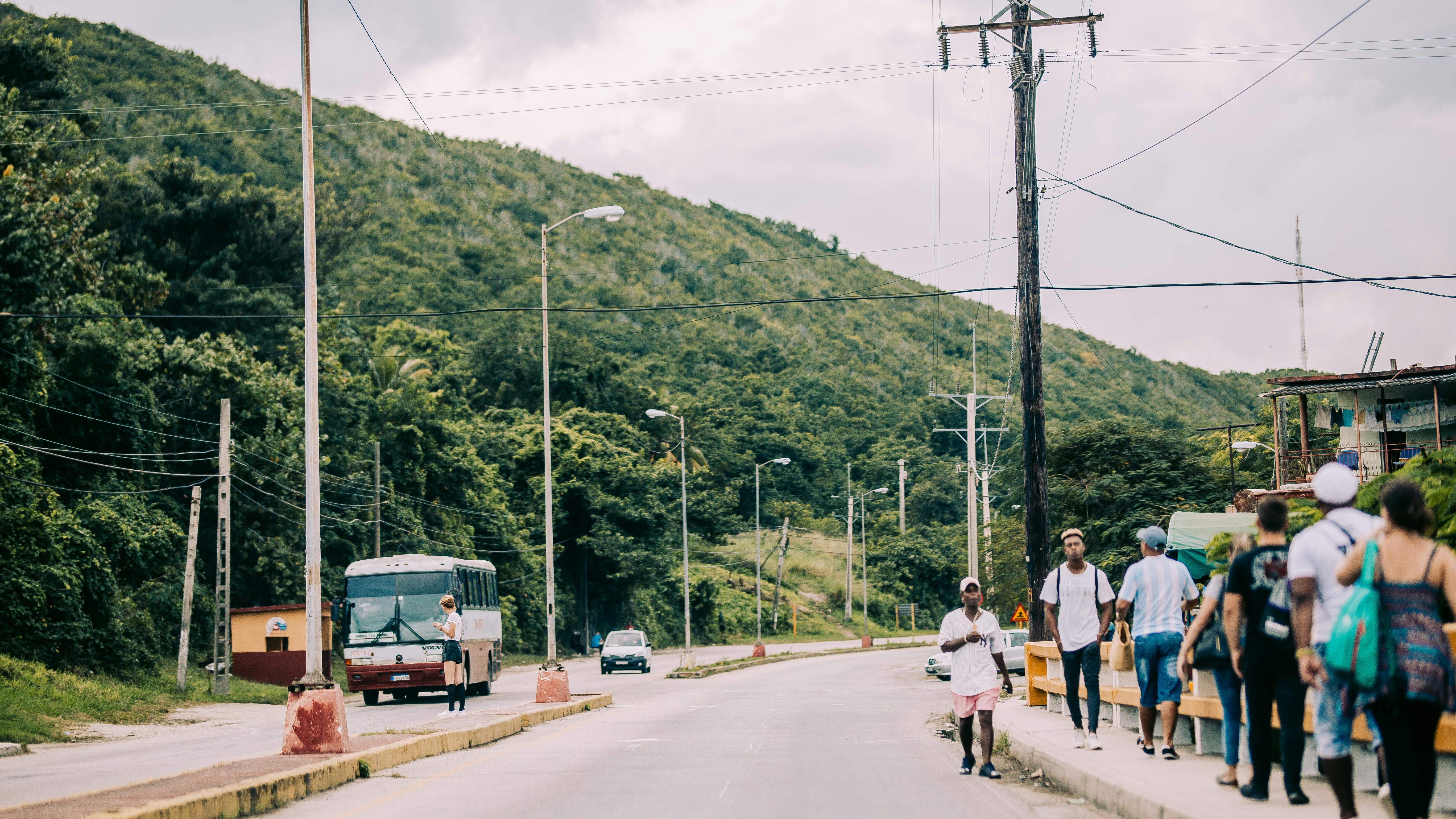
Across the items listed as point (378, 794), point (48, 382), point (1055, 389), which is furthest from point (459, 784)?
point (1055, 389)

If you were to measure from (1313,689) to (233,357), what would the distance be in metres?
40.4

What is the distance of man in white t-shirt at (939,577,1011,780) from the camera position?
37.5 ft

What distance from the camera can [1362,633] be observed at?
19.2ft

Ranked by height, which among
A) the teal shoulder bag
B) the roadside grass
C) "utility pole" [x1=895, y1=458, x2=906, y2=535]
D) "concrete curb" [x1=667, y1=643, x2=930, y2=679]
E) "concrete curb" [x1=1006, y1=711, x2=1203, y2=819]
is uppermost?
"utility pole" [x1=895, y1=458, x2=906, y2=535]

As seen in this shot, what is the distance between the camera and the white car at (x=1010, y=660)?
37.4 m

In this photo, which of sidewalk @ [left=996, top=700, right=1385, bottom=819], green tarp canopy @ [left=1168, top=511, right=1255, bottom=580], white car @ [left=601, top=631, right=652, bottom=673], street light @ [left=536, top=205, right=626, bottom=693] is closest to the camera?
sidewalk @ [left=996, top=700, right=1385, bottom=819]

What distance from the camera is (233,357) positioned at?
1642 inches

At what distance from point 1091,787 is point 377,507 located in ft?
127

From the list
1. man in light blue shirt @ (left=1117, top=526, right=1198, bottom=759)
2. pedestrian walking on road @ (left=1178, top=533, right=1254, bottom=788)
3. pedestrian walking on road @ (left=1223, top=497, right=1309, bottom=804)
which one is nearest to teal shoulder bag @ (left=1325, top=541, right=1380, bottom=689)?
pedestrian walking on road @ (left=1223, top=497, right=1309, bottom=804)

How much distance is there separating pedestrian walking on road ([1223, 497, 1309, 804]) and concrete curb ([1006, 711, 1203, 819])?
77 cm

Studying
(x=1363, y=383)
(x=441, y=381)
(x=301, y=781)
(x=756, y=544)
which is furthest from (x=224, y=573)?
(x=756, y=544)

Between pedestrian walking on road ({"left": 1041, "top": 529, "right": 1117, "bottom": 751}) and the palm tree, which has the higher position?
the palm tree

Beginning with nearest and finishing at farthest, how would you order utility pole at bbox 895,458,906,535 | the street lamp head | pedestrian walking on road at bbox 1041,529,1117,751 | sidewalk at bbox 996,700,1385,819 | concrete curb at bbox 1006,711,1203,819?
sidewalk at bbox 996,700,1385,819
concrete curb at bbox 1006,711,1203,819
pedestrian walking on road at bbox 1041,529,1117,751
the street lamp head
utility pole at bbox 895,458,906,535

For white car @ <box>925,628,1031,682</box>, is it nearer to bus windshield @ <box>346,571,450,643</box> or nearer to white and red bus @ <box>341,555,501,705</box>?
white and red bus @ <box>341,555,501,705</box>
